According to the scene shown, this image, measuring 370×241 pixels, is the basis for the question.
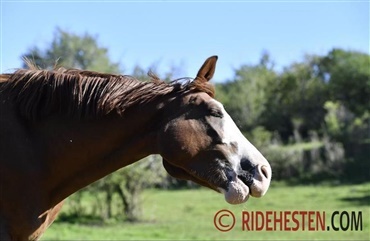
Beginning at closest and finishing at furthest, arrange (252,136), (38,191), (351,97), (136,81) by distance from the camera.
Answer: (38,191) → (136,81) → (252,136) → (351,97)

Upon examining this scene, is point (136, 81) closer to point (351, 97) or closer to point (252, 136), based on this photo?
point (252, 136)

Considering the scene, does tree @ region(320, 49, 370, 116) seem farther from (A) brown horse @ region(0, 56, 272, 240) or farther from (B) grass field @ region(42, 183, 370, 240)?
(A) brown horse @ region(0, 56, 272, 240)

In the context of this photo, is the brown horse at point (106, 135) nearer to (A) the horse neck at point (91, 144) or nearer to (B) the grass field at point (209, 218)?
(A) the horse neck at point (91, 144)

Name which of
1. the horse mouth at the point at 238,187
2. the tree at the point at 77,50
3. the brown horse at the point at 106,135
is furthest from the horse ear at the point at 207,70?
the tree at the point at 77,50

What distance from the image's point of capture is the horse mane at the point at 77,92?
3354mm

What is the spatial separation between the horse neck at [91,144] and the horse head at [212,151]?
14 cm

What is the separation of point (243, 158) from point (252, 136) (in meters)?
26.0

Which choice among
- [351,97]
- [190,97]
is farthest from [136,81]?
[351,97]

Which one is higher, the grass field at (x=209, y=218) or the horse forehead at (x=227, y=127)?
the horse forehead at (x=227, y=127)

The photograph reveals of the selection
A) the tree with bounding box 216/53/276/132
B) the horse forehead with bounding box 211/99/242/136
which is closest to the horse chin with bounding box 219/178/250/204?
the horse forehead with bounding box 211/99/242/136

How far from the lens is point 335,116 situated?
29.1m

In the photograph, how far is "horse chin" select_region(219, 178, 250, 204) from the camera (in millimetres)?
3211

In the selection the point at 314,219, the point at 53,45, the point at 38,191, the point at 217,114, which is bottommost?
the point at 314,219

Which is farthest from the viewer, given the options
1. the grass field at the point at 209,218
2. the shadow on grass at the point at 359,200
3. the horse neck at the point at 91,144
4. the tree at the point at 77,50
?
the tree at the point at 77,50
